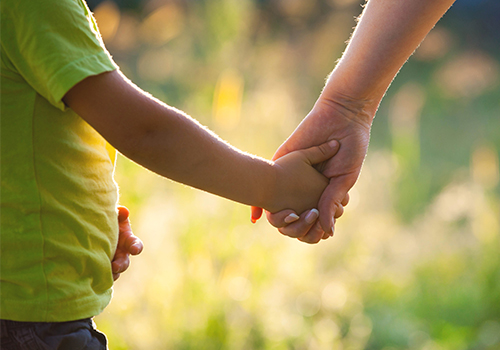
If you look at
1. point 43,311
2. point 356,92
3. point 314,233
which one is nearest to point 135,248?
point 43,311

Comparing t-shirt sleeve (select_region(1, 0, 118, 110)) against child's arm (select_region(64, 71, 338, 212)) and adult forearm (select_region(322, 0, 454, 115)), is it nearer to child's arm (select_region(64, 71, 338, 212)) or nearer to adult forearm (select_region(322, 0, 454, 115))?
child's arm (select_region(64, 71, 338, 212))

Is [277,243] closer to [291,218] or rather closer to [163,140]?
[291,218]

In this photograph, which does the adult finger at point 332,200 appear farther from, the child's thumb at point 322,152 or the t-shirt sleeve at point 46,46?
the t-shirt sleeve at point 46,46

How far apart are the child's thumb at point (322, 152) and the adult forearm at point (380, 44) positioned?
0.16 metres

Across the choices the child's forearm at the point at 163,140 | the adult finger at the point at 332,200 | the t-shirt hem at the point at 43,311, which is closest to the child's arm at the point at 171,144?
the child's forearm at the point at 163,140

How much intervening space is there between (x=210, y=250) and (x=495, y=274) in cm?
150

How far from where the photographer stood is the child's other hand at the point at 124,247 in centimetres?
110

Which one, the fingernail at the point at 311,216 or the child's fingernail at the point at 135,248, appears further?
the fingernail at the point at 311,216

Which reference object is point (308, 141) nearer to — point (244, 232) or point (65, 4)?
point (65, 4)

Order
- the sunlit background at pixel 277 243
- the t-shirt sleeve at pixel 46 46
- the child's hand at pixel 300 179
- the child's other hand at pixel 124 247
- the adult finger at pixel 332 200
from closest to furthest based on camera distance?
the t-shirt sleeve at pixel 46 46
the child's other hand at pixel 124 247
the child's hand at pixel 300 179
the adult finger at pixel 332 200
the sunlit background at pixel 277 243

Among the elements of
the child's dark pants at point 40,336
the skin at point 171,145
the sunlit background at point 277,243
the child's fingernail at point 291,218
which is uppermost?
the skin at point 171,145

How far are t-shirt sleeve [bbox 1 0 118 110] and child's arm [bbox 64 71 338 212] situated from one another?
4 centimetres

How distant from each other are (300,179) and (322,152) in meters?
0.16

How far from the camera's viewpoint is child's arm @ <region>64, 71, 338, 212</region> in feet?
2.90
